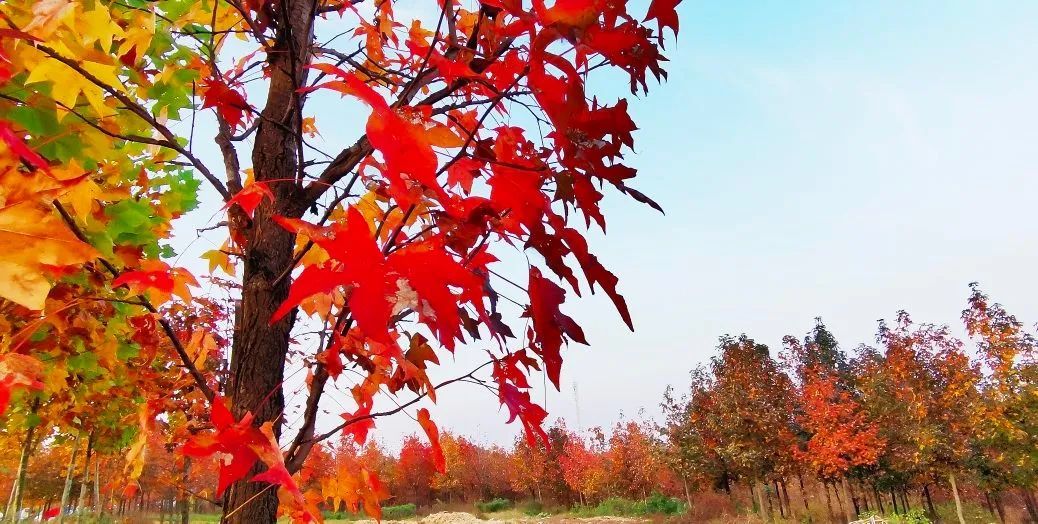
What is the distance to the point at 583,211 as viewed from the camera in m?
1.01

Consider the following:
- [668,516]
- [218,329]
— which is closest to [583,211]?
[218,329]

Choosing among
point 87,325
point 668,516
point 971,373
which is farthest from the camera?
point 668,516

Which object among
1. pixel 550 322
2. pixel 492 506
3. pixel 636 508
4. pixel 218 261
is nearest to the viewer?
pixel 550 322

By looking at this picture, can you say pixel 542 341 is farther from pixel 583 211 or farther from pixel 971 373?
pixel 971 373

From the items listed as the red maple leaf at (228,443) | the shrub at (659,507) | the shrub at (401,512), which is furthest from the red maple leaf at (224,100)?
the shrub at (401,512)

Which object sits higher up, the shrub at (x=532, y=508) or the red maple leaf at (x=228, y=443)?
the red maple leaf at (x=228, y=443)

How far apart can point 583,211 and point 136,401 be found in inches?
341

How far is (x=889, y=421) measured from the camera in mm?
18484

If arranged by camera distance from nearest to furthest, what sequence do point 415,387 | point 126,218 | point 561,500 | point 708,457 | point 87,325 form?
1. point 415,387
2. point 126,218
3. point 87,325
4. point 708,457
5. point 561,500

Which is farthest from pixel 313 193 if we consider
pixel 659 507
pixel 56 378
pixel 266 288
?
pixel 659 507

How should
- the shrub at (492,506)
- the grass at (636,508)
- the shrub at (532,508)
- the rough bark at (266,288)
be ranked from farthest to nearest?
the shrub at (492,506) < the shrub at (532,508) < the grass at (636,508) < the rough bark at (266,288)

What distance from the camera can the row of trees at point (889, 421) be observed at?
14.6 m

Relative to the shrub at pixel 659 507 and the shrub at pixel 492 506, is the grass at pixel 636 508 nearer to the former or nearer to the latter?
the shrub at pixel 659 507

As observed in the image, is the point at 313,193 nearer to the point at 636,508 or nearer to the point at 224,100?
the point at 224,100
